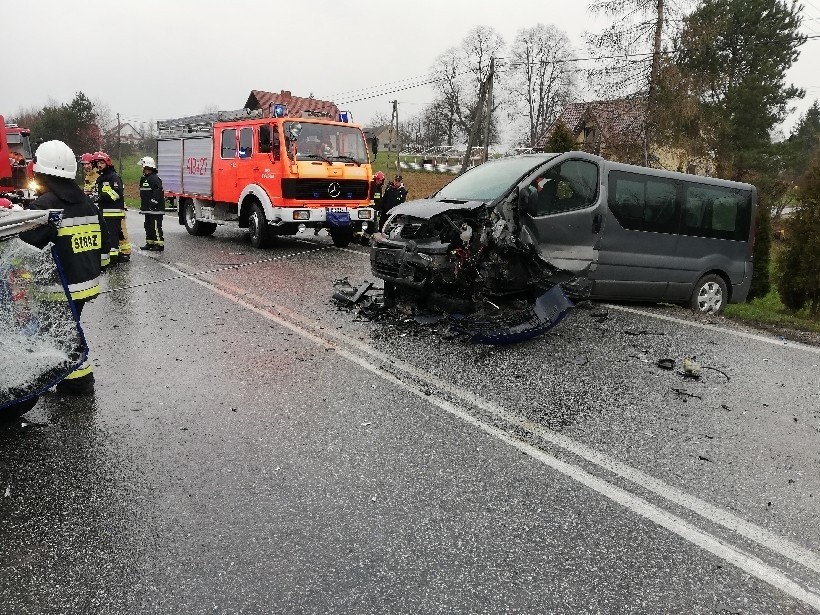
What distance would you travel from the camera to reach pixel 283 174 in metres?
11.4

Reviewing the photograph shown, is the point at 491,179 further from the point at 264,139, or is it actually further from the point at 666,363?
the point at 264,139

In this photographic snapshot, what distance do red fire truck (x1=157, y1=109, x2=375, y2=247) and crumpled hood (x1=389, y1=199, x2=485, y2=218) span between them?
5273 mm

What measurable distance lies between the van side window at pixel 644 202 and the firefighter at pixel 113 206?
24.9 ft

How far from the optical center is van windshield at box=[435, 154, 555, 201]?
21.2 feet

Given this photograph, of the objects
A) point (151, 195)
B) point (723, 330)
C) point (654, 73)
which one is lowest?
point (723, 330)

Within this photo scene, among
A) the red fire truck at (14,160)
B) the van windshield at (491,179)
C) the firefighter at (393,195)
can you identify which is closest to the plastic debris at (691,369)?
the van windshield at (491,179)

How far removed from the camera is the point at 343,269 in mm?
10070

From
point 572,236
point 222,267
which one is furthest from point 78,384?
point 222,267

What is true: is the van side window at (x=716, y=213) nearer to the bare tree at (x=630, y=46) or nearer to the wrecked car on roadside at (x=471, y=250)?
the wrecked car on roadside at (x=471, y=250)

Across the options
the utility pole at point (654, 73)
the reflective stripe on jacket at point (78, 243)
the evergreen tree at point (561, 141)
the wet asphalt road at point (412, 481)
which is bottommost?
the wet asphalt road at point (412, 481)

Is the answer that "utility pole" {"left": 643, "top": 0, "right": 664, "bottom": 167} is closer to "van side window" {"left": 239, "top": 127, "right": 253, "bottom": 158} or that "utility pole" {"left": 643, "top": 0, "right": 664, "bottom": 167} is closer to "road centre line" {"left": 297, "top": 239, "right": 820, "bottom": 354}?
"van side window" {"left": 239, "top": 127, "right": 253, "bottom": 158}

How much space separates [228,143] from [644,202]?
9.28 meters

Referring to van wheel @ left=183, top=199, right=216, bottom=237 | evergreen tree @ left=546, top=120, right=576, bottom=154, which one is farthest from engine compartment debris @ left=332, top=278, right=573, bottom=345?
evergreen tree @ left=546, top=120, right=576, bottom=154

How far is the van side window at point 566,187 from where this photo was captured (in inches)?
256
